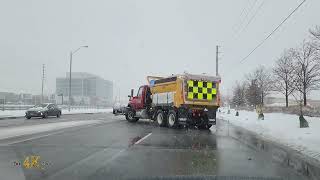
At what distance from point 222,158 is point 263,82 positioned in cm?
6977

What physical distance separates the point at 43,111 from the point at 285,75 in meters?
38.3

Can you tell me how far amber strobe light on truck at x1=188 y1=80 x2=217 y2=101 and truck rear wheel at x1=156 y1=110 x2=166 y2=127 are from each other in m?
2.86

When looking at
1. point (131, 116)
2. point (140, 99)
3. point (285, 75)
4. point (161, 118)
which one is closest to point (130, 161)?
point (161, 118)

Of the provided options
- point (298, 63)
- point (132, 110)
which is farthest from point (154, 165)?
point (298, 63)

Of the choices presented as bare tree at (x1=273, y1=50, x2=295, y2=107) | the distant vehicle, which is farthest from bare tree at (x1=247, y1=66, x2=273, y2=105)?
the distant vehicle

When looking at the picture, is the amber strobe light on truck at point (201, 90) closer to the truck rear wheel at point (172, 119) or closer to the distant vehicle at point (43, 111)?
the truck rear wheel at point (172, 119)

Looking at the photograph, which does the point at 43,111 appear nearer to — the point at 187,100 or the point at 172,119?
the point at 172,119

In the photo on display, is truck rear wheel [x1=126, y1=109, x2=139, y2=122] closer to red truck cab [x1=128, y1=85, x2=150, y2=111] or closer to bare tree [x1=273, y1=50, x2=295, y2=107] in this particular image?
red truck cab [x1=128, y1=85, x2=150, y2=111]

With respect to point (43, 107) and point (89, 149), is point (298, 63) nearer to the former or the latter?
point (43, 107)

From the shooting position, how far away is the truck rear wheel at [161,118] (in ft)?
78.1

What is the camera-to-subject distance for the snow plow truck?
21656 mm

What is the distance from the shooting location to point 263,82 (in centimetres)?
7706

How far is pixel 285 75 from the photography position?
5912cm

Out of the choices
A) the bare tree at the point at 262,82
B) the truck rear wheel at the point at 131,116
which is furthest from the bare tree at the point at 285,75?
the truck rear wheel at the point at 131,116
